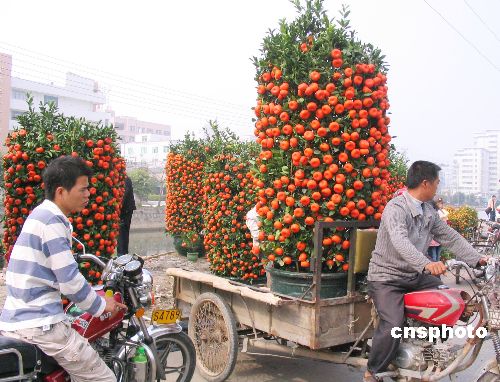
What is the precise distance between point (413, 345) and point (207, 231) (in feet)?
15.9

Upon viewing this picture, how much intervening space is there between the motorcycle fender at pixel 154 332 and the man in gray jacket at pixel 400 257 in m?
1.45

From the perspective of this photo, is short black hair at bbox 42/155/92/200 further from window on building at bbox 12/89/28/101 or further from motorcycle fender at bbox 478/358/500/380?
window on building at bbox 12/89/28/101

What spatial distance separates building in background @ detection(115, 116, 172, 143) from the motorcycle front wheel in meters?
79.7

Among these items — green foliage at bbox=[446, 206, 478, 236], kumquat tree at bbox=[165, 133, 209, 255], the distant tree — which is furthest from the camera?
the distant tree

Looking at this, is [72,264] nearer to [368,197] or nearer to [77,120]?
[368,197]

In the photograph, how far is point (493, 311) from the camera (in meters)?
3.14

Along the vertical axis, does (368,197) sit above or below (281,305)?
above

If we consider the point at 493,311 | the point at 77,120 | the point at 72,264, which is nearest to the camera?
the point at 72,264

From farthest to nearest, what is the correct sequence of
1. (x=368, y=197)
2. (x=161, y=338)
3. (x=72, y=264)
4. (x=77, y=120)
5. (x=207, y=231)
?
(x=207, y=231) → (x=77, y=120) → (x=368, y=197) → (x=161, y=338) → (x=72, y=264)

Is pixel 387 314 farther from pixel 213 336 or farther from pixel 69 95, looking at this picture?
pixel 69 95

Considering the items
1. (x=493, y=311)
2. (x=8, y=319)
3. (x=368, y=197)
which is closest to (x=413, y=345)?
(x=493, y=311)

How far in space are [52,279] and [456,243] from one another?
9.45 feet

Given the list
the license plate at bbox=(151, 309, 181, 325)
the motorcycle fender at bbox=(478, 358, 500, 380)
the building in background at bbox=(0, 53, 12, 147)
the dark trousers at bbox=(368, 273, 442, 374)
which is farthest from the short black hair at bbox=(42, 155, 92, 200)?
Answer: the building in background at bbox=(0, 53, 12, 147)

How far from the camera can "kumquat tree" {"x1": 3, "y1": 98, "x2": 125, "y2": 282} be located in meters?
5.13
